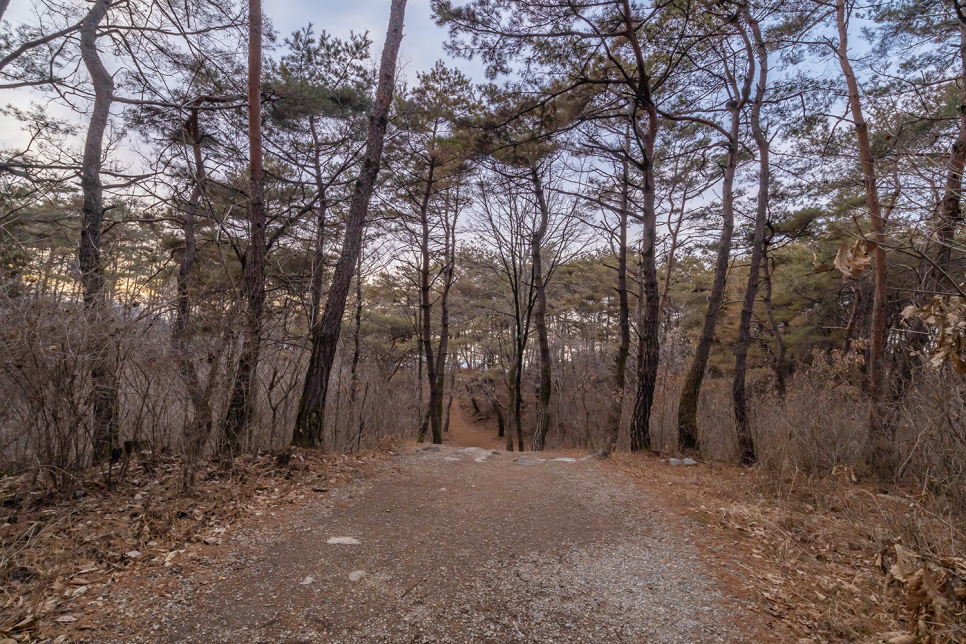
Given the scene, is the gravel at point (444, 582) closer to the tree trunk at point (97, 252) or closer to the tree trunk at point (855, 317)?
the tree trunk at point (97, 252)

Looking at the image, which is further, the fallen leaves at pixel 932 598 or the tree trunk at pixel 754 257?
the tree trunk at pixel 754 257

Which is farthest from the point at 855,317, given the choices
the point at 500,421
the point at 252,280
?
the point at 500,421

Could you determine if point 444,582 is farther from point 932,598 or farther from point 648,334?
point 648,334

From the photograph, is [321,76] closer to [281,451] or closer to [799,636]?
[281,451]

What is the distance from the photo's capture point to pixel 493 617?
7.48 ft

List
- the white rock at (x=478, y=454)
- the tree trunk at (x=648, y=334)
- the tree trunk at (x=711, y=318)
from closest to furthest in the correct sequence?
the tree trunk at (x=711, y=318)
the tree trunk at (x=648, y=334)
the white rock at (x=478, y=454)

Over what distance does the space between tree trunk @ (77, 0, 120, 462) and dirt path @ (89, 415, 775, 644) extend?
140cm

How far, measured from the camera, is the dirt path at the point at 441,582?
2133 mm

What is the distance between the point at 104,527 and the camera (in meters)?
2.88

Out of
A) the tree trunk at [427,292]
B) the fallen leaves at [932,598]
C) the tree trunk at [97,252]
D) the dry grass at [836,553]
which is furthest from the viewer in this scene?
the tree trunk at [427,292]

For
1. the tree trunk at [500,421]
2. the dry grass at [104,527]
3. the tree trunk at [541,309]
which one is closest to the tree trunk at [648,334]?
the tree trunk at [541,309]

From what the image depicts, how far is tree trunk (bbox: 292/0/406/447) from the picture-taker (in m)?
5.32

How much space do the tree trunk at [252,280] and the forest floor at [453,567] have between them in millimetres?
445

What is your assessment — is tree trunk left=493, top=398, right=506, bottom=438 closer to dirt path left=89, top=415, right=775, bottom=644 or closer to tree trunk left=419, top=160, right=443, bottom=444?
tree trunk left=419, top=160, right=443, bottom=444
